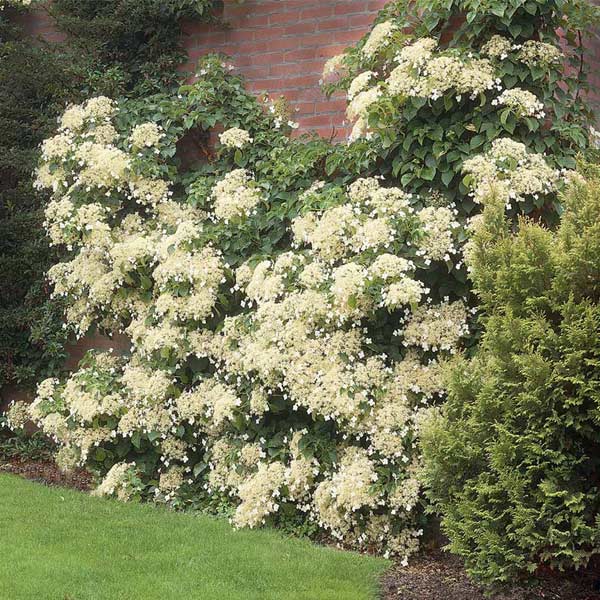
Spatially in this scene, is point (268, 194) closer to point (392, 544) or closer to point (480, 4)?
point (480, 4)

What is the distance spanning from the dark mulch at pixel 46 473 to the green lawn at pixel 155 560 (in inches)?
33.0

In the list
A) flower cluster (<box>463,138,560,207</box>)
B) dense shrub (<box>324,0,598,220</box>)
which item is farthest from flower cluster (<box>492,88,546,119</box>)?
flower cluster (<box>463,138,560,207</box>)

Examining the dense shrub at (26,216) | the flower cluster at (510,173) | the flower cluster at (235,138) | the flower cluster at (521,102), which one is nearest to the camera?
the flower cluster at (510,173)

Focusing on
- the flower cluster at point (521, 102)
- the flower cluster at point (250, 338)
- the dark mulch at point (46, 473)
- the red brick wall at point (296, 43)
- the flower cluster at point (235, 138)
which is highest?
the red brick wall at point (296, 43)

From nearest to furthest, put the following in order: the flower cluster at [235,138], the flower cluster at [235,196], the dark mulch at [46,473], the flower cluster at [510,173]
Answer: the flower cluster at [510,173], the flower cluster at [235,196], the flower cluster at [235,138], the dark mulch at [46,473]

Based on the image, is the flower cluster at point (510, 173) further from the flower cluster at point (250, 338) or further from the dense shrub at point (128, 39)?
the dense shrub at point (128, 39)

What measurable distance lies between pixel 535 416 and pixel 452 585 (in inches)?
44.0

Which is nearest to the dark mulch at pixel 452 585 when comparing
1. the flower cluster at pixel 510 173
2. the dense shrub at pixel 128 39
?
the flower cluster at pixel 510 173

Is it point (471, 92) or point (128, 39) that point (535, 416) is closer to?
point (471, 92)

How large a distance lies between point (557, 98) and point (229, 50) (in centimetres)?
258

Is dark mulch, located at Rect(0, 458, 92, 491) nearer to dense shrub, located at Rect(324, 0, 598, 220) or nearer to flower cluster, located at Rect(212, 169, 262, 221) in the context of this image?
flower cluster, located at Rect(212, 169, 262, 221)

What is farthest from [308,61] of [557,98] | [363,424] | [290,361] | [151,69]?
[363,424]

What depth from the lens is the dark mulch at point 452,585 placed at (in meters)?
3.83

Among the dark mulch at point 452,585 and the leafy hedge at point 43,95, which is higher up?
the leafy hedge at point 43,95
